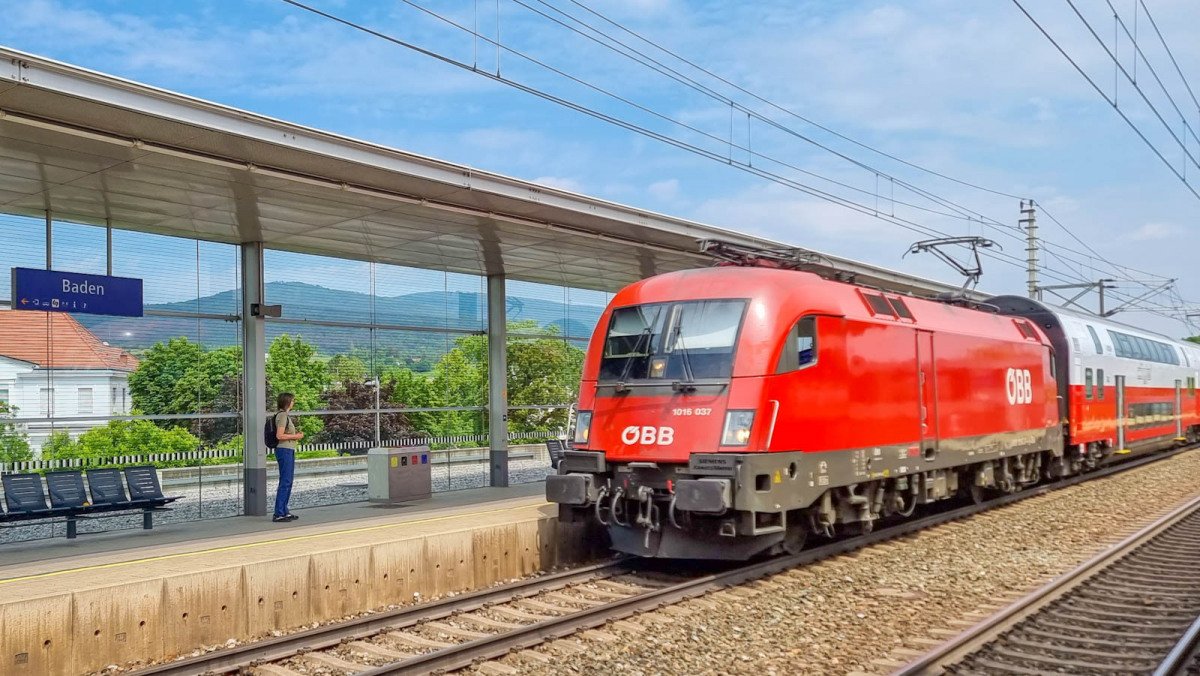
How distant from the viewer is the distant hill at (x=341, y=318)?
43.3ft

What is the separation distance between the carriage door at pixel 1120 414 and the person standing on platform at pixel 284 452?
1735 centimetres

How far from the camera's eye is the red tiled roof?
1171 cm

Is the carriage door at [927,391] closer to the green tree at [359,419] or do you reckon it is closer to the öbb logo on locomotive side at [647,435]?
the öbb logo on locomotive side at [647,435]

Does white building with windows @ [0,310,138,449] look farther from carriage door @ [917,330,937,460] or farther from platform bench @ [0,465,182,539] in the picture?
carriage door @ [917,330,937,460]

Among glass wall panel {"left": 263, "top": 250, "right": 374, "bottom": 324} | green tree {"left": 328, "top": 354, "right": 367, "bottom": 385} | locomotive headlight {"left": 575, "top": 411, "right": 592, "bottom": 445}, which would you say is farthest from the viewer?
green tree {"left": 328, "top": 354, "right": 367, "bottom": 385}

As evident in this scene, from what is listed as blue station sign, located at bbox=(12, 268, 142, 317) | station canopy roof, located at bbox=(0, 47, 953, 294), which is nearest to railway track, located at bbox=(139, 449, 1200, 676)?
station canopy roof, located at bbox=(0, 47, 953, 294)

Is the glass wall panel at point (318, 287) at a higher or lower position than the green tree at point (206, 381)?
higher

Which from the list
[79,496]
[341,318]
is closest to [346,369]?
[341,318]

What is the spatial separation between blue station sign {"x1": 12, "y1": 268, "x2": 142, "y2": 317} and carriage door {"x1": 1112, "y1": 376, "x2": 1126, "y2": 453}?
762 inches

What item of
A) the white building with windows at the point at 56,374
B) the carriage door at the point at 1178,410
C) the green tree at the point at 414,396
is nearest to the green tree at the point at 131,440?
the white building with windows at the point at 56,374

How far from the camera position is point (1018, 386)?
16.0 metres

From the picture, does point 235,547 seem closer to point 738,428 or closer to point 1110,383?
point 738,428

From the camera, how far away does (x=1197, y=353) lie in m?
30.4

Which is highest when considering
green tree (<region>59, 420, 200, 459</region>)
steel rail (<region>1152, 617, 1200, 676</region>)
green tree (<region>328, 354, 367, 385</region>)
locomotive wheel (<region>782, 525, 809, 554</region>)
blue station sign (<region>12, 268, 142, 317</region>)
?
blue station sign (<region>12, 268, 142, 317</region>)
